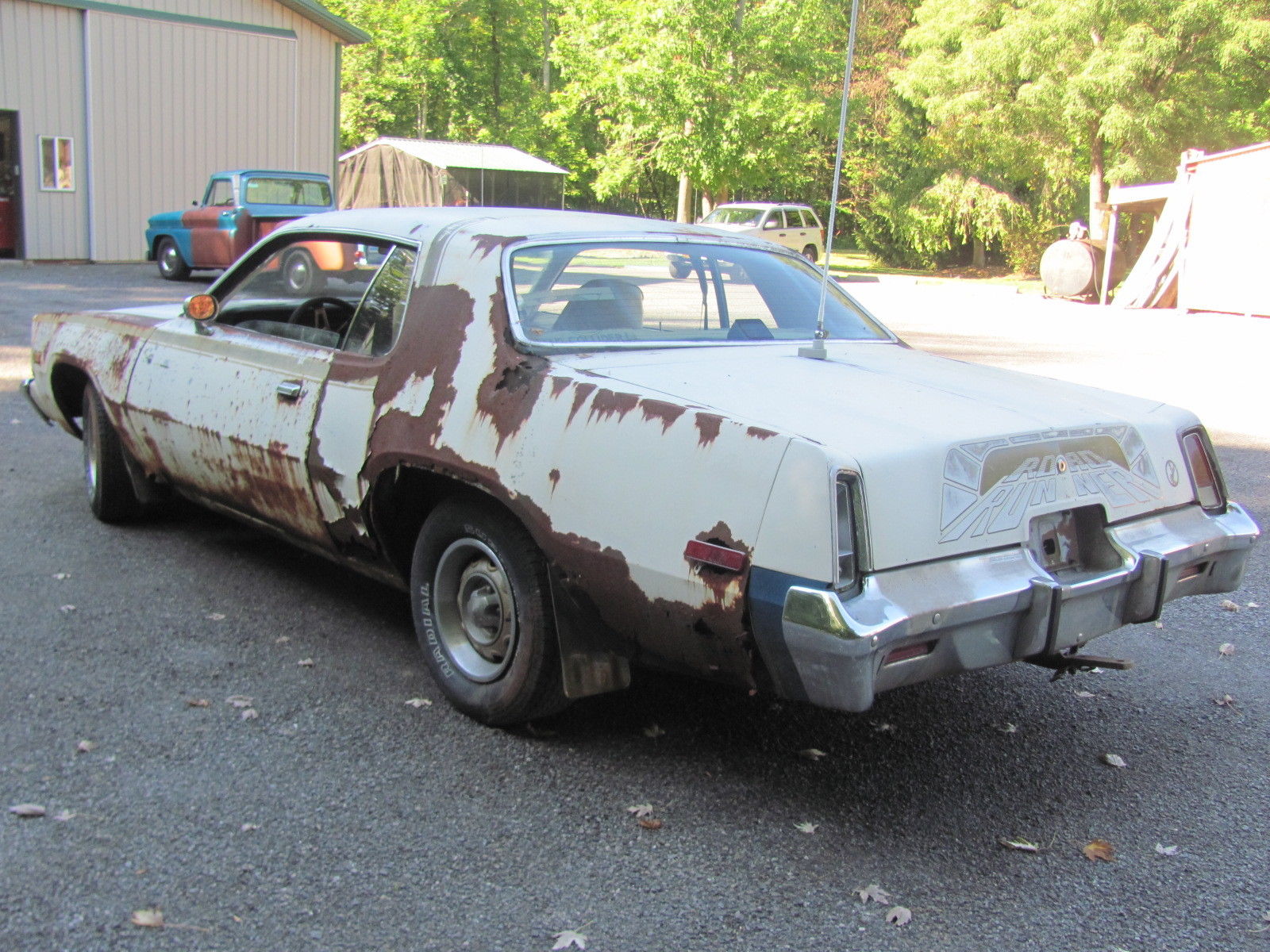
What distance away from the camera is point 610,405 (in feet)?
10.4

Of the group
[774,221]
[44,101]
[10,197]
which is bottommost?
[10,197]

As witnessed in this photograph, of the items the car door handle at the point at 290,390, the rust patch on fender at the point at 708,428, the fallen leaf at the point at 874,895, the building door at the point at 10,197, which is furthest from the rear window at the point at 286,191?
the fallen leaf at the point at 874,895

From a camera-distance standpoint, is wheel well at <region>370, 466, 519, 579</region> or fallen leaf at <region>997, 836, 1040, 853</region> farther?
wheel well at <region>370, 466, 519, 579</region>

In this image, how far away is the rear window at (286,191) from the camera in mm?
18281

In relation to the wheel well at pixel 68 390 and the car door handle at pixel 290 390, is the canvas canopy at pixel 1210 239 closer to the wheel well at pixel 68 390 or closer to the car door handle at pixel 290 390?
the wheel well at pixel 68 390

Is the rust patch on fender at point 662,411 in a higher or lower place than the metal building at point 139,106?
lower

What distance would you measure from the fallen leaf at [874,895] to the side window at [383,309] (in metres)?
2.16

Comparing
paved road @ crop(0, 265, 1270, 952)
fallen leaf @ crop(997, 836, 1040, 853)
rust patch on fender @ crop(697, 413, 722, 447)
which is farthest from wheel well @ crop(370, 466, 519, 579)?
fallen leaf @ crop(997, 836, 1040, 853)

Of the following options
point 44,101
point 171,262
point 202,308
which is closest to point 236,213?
point 171,262

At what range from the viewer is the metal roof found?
34188 millimetres

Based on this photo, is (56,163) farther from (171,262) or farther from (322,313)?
(322,313)

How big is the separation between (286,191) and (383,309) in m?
15.8

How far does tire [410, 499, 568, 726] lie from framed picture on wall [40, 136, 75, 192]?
68.8 ft

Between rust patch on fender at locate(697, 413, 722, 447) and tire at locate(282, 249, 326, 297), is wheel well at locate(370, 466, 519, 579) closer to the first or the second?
rust patch on fender at locate(697, 413, 722, 447)
